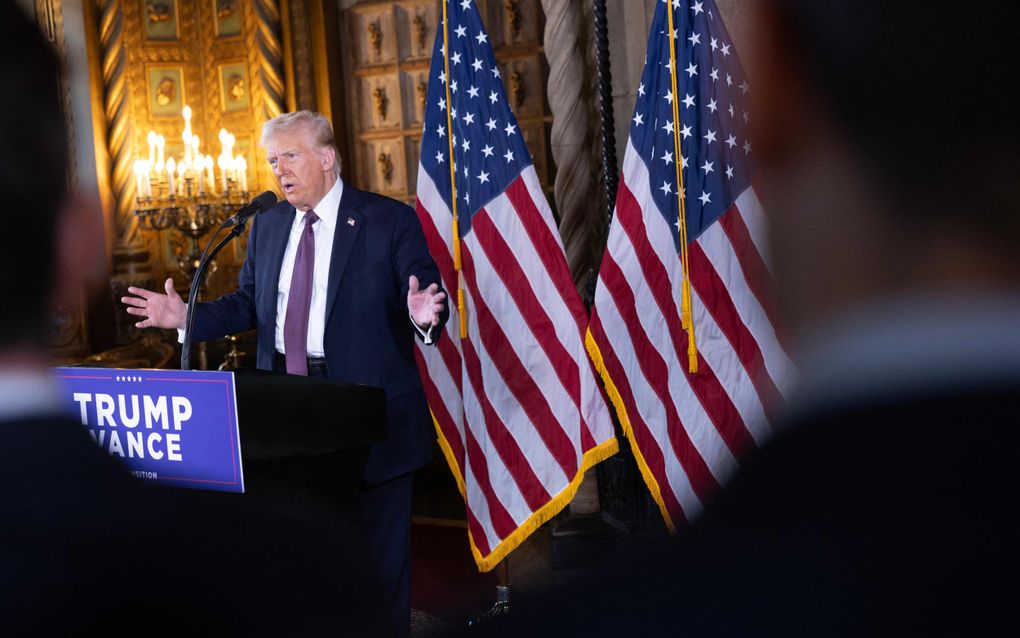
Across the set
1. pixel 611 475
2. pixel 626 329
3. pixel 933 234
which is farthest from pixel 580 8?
pixel 933 234

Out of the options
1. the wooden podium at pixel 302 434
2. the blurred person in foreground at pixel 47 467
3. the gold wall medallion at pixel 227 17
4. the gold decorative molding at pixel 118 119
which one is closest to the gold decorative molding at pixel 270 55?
the gold wall medallion at pixel 227 17

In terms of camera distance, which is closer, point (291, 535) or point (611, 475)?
point (291, 535)

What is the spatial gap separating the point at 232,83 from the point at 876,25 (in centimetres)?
752

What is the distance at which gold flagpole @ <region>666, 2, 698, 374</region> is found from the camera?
332 cm

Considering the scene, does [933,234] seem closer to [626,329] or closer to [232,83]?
[626,329]

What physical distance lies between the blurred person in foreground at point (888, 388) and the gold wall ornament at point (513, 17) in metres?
6.36

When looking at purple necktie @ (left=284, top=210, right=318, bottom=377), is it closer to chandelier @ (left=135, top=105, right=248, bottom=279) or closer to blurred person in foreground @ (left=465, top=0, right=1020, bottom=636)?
blurred person in foreground @ (left=465, top=0, right=1020, bottom=636)

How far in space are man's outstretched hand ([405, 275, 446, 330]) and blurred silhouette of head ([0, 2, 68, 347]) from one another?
61.4 inches

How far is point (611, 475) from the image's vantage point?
4215mm

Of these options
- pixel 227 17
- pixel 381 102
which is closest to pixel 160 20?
pixel 227 17

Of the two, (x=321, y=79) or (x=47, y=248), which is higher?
(x=321, y=79)

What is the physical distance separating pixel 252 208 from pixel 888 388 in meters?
2.08

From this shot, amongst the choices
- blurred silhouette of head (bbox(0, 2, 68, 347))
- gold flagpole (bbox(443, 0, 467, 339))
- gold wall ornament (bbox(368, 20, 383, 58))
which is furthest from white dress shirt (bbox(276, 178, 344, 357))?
gold wall ornament (bbox(368, 20, 383, 58))

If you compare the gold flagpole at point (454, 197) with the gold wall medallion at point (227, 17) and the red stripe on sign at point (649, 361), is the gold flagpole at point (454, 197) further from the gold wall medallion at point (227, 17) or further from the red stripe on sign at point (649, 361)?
the gold wall medallion at point (227, 17)
